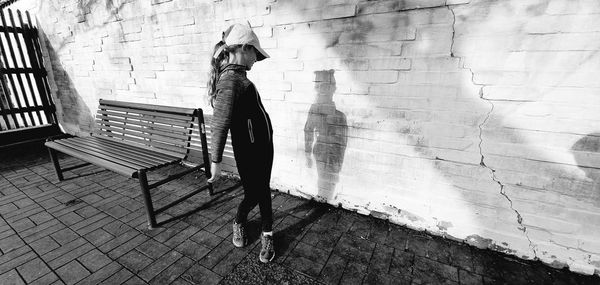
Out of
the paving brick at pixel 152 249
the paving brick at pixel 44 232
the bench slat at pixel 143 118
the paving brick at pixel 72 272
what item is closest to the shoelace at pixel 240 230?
the paving brick at pixel 152 249

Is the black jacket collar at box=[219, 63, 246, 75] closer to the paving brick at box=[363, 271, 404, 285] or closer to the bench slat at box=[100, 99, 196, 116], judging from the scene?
the bench slat at box=[100, 99, 196, 116]

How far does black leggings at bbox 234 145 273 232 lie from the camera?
2129mm

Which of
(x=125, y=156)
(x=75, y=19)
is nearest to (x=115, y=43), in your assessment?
(x=75, y=19)

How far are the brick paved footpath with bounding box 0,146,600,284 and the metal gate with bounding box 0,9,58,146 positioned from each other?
3444 mm

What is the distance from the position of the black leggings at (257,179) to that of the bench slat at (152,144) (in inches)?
48.3

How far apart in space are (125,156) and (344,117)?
2460 millimetres

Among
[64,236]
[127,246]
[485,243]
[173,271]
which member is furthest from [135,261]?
[485,243]

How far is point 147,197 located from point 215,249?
89 cm

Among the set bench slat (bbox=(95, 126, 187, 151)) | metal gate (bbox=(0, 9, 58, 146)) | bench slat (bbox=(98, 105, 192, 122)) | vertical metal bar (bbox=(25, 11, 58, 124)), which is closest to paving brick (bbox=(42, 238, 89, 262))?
bench slat (bbox=(95, 126, 187, 151))

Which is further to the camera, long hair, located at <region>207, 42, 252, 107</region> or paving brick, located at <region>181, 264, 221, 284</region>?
paving brick, located at <region>181, 264, 221, 284</region>

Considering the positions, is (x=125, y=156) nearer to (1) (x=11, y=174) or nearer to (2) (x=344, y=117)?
(2) (x=344, y=117)

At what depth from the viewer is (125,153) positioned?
3178mm

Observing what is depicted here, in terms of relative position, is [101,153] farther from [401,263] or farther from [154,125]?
[401,263]

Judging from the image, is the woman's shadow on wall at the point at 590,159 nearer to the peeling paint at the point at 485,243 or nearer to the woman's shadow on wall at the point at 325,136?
the peeling paint at the point at 485,243
